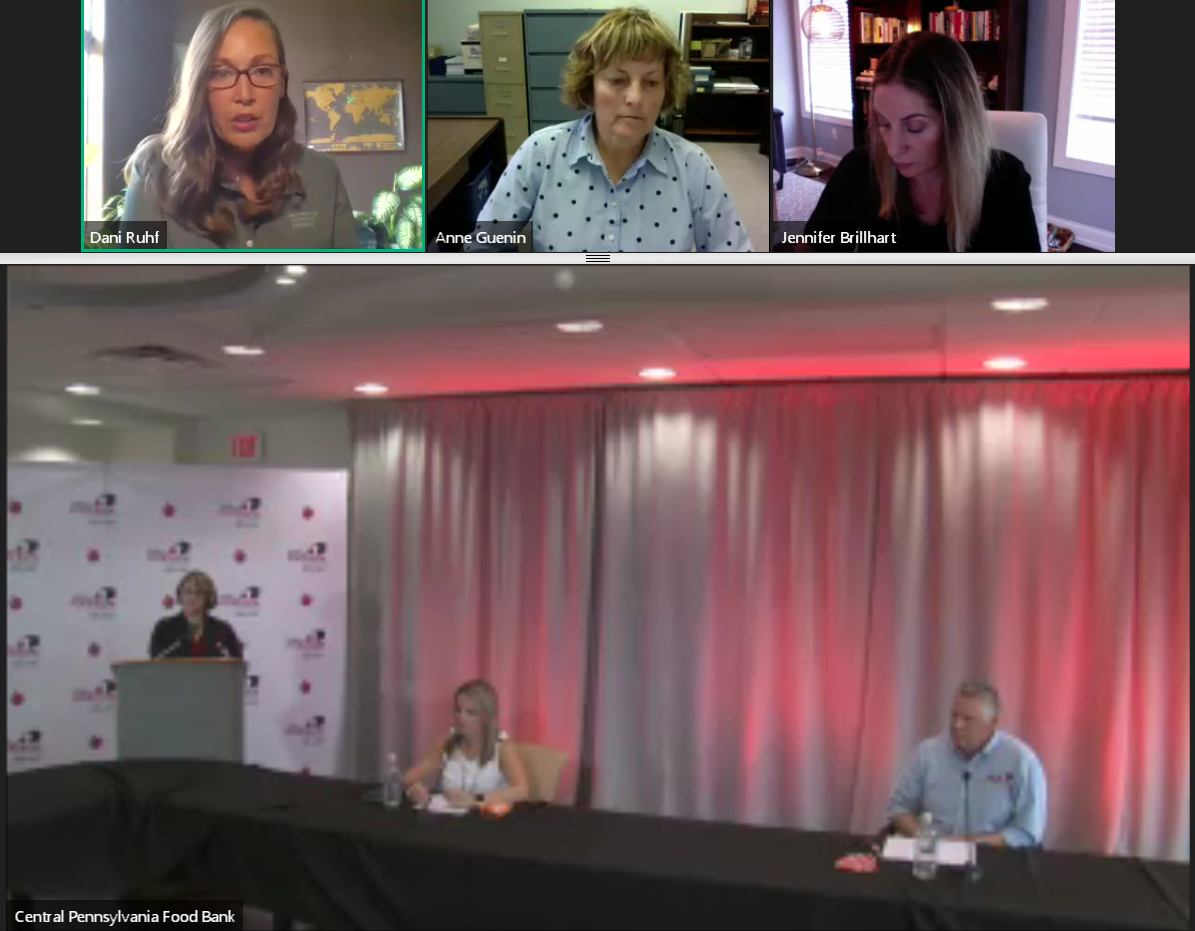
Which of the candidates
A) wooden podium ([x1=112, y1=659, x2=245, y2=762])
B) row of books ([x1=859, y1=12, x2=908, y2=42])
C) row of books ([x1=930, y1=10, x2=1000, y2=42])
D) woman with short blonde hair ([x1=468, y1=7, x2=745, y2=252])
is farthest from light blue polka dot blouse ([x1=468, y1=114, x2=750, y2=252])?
wooden podium ([x1=112, y1=659, x2=245, y2=762])

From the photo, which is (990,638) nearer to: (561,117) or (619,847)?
(619,847)

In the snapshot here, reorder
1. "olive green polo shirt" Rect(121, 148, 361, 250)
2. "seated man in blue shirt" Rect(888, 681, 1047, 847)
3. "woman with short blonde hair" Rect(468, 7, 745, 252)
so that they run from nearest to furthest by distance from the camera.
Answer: "woman with short blonde hair" Rect(468, 7, 745, 252) < "olive green polo shirt" Rect(121, 148, 361, 250) < "seated man in blue shirt" Rect(888, 681, 1047, 847)

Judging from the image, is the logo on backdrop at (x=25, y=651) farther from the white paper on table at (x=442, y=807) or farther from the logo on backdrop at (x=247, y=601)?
the white paper on table at (x=442, y=807)

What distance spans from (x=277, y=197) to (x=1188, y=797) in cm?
216

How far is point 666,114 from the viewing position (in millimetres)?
2543

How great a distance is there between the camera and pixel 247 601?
9.25ft

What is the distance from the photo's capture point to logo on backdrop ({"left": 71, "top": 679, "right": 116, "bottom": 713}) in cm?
283

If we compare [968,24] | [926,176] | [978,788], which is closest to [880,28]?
[968,24]

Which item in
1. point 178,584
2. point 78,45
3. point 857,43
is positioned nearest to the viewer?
point 857,43

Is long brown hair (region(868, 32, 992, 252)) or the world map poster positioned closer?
long brown hair (region(868, 32, 992, 252))

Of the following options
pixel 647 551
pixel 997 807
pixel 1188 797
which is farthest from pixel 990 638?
pixel 647 551

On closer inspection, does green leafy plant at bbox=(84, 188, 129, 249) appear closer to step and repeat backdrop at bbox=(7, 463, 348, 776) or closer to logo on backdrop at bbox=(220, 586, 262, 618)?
step and repeat backdrop at bbox=(7, 463, 348, 776)

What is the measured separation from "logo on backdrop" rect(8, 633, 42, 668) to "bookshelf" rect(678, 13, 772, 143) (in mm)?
1663

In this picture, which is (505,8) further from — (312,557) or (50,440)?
(50,440)
